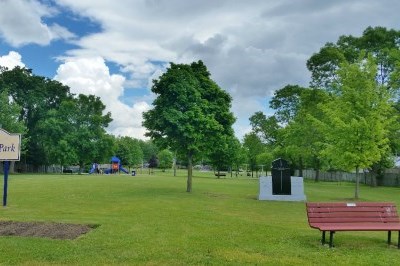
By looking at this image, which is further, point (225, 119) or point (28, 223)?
point (225, 119)

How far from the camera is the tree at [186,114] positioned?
27.2 meters

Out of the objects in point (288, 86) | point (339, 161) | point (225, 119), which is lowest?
point (339, 161)

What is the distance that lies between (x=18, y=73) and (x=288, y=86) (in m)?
47.9

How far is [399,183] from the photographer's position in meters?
55.1

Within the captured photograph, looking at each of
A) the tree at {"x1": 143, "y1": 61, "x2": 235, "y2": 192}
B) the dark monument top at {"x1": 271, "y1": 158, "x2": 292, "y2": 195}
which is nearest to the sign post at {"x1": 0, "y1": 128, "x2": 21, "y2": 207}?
the tree at {"x1": 143, "y1": 61, "x2": 235, "y2": 192}

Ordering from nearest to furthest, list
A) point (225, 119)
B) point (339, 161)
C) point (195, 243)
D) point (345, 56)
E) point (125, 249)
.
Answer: point (125, 249)
point (195, 243)
point (339, 161)
point (225, 119)
point (345, 56)

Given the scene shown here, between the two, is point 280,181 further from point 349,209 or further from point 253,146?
point 253,146

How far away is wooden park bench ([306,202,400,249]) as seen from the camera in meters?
10.8

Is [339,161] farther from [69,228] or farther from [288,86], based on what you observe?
[288,86]

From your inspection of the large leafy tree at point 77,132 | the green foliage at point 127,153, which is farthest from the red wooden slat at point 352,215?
the green foliage at point 127,153

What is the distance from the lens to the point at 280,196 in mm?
25516

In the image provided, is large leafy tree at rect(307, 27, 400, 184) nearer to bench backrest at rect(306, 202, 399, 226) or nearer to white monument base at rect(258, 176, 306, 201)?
white monument base at rect(258, 176, 306, 201)

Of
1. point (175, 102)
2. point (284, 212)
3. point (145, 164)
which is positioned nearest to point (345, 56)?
point (175, 102)

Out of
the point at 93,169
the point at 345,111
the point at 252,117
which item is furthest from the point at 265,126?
the point at 345,111
